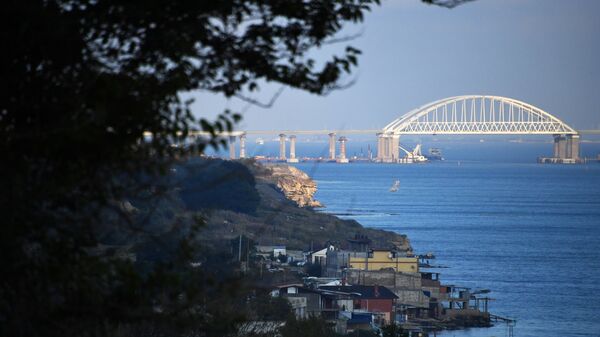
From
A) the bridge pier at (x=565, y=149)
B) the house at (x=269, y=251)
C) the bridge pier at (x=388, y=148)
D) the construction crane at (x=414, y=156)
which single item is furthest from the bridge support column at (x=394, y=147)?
the house at (x=269, y=251)

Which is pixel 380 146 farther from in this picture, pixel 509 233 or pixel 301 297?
pixel 301 297

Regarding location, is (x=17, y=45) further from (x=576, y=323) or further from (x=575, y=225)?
(x=575, y=225)

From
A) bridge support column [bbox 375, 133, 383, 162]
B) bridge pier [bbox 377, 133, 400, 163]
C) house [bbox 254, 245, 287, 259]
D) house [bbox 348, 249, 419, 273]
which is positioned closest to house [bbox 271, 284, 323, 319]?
house [bbox 254, 245, 287, 259]

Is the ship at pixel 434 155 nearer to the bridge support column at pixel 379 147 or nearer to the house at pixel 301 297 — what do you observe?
the bridge support column at pixel 379 147

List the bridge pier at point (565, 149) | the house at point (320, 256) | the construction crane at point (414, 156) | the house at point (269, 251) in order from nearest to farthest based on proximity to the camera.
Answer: the house at point (269, 251)
the house at point (320, 256)
the bridge pier at point (565, 149)
the construction crane at point (414, 156)

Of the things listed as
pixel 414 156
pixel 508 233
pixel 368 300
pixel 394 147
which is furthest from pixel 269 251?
pixel 414 156

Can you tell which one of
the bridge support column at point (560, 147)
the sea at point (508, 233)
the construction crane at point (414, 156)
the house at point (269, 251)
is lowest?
the sea at point (508, 233)

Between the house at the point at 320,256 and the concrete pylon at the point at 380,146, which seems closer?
the house at the point at 320,256

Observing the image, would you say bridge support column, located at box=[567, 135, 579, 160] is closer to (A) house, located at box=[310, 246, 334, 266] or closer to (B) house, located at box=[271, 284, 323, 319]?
(A) house, located at box=[310, 246, 334, 266]
